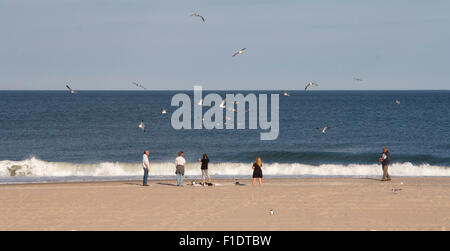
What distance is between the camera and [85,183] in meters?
29.4

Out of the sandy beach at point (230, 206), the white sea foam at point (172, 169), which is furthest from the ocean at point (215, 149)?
the sandy beach at point (230, 206)

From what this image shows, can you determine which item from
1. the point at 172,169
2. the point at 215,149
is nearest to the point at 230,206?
the point at 172,169

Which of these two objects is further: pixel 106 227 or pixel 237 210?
pixel 237 210

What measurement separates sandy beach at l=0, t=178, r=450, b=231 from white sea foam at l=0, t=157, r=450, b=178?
35.6 feet

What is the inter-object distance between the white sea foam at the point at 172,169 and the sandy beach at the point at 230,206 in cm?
1086

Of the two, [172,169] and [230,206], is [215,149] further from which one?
[230,206]

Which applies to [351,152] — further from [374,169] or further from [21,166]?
[21,166]

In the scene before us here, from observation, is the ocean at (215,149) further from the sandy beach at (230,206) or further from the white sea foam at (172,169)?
the sandy beach at (230,206)

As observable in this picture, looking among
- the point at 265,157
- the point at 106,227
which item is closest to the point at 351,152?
the point at 265,157

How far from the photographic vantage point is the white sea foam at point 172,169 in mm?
38625

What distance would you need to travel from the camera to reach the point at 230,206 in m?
20.9

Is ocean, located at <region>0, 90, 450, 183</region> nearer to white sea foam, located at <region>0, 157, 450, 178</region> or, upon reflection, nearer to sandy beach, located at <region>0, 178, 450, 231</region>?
white sea foam, located at <region>0, 157, 450, 178</region>
